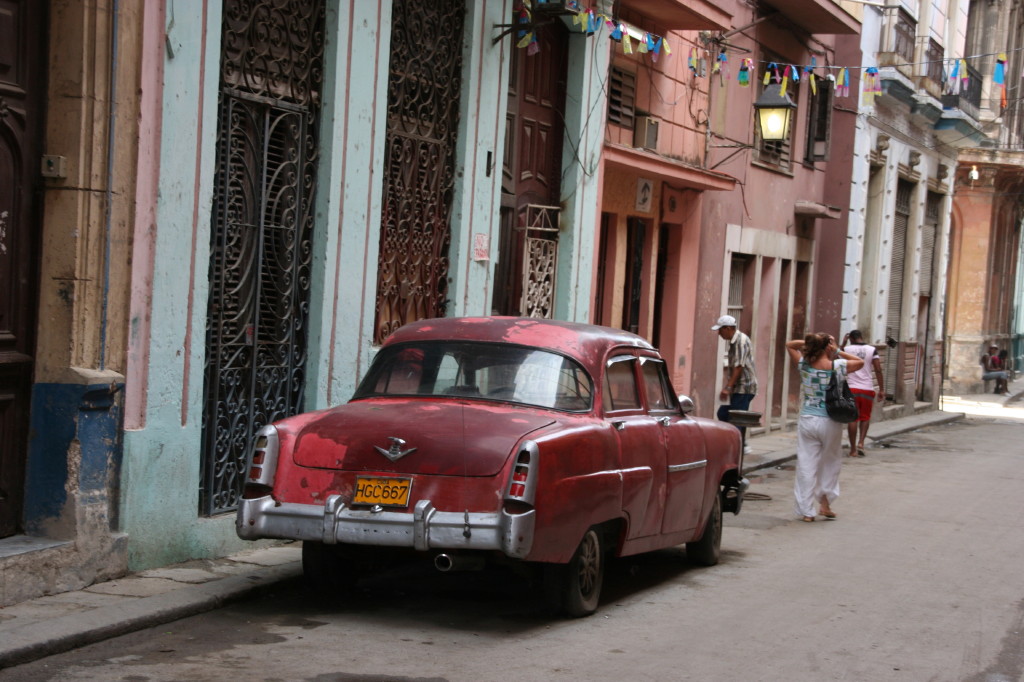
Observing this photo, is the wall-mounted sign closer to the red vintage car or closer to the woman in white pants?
the woman in white pants

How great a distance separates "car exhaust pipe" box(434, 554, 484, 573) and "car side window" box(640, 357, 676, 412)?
2.17 metres

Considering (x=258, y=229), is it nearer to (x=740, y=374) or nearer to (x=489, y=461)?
(x=489, y=461)

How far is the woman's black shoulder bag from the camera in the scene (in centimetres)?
1211

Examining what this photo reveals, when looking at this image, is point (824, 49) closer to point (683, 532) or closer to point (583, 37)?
point (583, 37)

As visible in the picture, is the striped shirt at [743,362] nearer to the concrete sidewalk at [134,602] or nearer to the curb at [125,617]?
the concrete sidewalk at [134,602]

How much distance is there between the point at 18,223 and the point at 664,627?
13.8 feet

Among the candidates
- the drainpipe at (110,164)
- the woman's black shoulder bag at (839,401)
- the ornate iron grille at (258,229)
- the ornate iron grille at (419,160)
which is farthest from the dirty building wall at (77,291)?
the woman's black shoulder bag at (839,401)

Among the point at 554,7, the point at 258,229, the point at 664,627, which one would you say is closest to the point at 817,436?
the point at 554,7

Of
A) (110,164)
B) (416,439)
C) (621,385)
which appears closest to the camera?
(416,439)

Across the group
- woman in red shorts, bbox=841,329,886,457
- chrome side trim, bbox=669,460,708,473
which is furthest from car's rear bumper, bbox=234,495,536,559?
woman in red shorts, bbox=841,329,886,457

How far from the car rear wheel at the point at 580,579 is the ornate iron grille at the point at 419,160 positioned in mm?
4298

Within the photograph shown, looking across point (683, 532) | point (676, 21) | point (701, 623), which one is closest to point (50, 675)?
point (701, 623)

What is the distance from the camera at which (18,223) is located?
7.77m

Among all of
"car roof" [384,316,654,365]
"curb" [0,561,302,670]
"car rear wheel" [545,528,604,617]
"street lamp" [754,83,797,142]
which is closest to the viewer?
"curb" [0,561,302,670]
